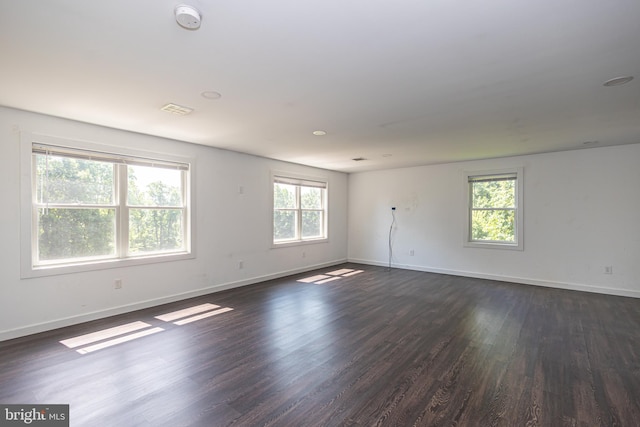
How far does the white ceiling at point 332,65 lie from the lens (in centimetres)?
163

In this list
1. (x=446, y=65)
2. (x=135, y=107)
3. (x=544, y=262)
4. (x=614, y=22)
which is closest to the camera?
(x=614, y=22)

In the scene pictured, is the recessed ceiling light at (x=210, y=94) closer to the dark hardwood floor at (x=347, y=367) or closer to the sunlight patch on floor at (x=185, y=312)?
the dark hardwood floor at (x=347, y=367)

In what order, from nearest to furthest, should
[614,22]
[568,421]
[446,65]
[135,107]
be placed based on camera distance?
[614,22]
[568,421]
[446,65]
[135,107]

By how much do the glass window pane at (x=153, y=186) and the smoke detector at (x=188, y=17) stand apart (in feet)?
9.81

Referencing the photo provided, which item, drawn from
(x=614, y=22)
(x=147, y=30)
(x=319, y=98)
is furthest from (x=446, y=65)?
(x=147, y=30)

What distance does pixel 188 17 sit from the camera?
5.33 ft

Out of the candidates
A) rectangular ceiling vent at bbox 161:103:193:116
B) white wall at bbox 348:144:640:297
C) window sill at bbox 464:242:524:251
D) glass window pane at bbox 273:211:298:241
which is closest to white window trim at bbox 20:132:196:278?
rectangular ceiling vent at bbox 161:103:193:116

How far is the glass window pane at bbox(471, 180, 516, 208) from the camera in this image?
5.72 metres

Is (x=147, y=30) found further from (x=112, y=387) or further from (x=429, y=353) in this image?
(x=429, y=353)

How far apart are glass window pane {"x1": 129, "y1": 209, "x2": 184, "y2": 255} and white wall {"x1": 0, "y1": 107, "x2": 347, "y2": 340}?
26 centimetres

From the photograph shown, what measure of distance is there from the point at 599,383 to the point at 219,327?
3482 millimetres

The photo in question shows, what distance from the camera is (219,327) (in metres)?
3.43

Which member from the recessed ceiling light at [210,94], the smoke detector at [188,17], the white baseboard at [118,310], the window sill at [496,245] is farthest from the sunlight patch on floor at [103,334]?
the window sill at [496,245]

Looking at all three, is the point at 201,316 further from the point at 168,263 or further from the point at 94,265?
the point at 94,265
